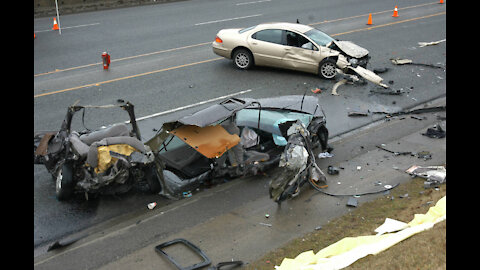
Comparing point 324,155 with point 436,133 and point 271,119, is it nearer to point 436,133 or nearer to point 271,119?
point 271,119

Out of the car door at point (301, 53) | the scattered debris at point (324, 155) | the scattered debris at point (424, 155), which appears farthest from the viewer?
the car door at point (301, 53)

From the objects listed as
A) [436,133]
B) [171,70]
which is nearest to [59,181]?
[436,133]

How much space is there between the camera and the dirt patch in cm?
577

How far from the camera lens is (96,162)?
8.55m

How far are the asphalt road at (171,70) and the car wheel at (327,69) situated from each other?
41cm

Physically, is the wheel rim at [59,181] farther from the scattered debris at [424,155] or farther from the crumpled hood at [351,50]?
the crumpled hood at [351,50]

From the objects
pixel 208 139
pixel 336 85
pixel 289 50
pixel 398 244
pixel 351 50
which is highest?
pixel 289 50

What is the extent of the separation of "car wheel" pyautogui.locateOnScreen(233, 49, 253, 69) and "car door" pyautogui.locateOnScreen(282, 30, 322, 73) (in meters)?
1.19

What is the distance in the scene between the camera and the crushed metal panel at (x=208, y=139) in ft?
28.7

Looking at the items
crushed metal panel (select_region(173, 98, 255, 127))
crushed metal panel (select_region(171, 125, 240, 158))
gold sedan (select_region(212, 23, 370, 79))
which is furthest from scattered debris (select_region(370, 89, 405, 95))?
crushed metal panel (select_region(171, 125, 240, 158))

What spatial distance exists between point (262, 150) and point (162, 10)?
1816 centimetres

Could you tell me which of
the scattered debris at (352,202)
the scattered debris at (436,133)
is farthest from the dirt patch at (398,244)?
the scattered debris at (436,133)

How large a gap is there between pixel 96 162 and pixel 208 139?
1927 millimetres

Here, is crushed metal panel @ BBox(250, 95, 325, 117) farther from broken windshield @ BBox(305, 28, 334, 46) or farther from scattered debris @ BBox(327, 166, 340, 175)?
broken windshield @ BBox(305, 28, 334, 46)
